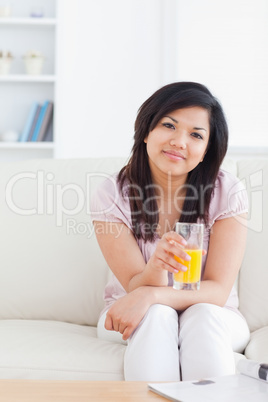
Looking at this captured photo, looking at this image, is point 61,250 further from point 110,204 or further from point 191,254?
point 191,254

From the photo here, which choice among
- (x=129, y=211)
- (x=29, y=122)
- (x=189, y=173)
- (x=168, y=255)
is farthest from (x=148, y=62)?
(x=168, y=255)

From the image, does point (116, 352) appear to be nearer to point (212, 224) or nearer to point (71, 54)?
point (212, 224)

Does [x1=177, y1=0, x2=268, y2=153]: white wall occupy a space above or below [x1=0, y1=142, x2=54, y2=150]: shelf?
above

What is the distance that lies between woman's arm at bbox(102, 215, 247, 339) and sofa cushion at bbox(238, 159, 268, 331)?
0.78 feet

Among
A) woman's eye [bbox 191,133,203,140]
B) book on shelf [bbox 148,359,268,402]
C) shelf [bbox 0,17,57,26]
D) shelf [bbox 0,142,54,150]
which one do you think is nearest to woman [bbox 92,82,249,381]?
woman's eye [bbox 191,133,203,140]

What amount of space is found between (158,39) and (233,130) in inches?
34.8

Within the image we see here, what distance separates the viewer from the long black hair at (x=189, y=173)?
1.77 meters

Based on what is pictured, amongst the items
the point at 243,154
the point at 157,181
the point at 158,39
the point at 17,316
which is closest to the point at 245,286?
the point at 157,181

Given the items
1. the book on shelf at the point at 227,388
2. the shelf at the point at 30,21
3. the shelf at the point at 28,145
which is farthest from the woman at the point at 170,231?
the shelf at the point at 30,21

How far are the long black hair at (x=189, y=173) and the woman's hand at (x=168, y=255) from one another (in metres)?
0.25

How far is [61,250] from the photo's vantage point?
2051 millimetres

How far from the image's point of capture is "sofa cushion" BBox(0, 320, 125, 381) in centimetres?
155

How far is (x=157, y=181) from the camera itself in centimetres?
192

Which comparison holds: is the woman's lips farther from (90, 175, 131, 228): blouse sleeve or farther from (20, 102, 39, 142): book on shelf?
(20, 102, 39, 142): book on shelf
